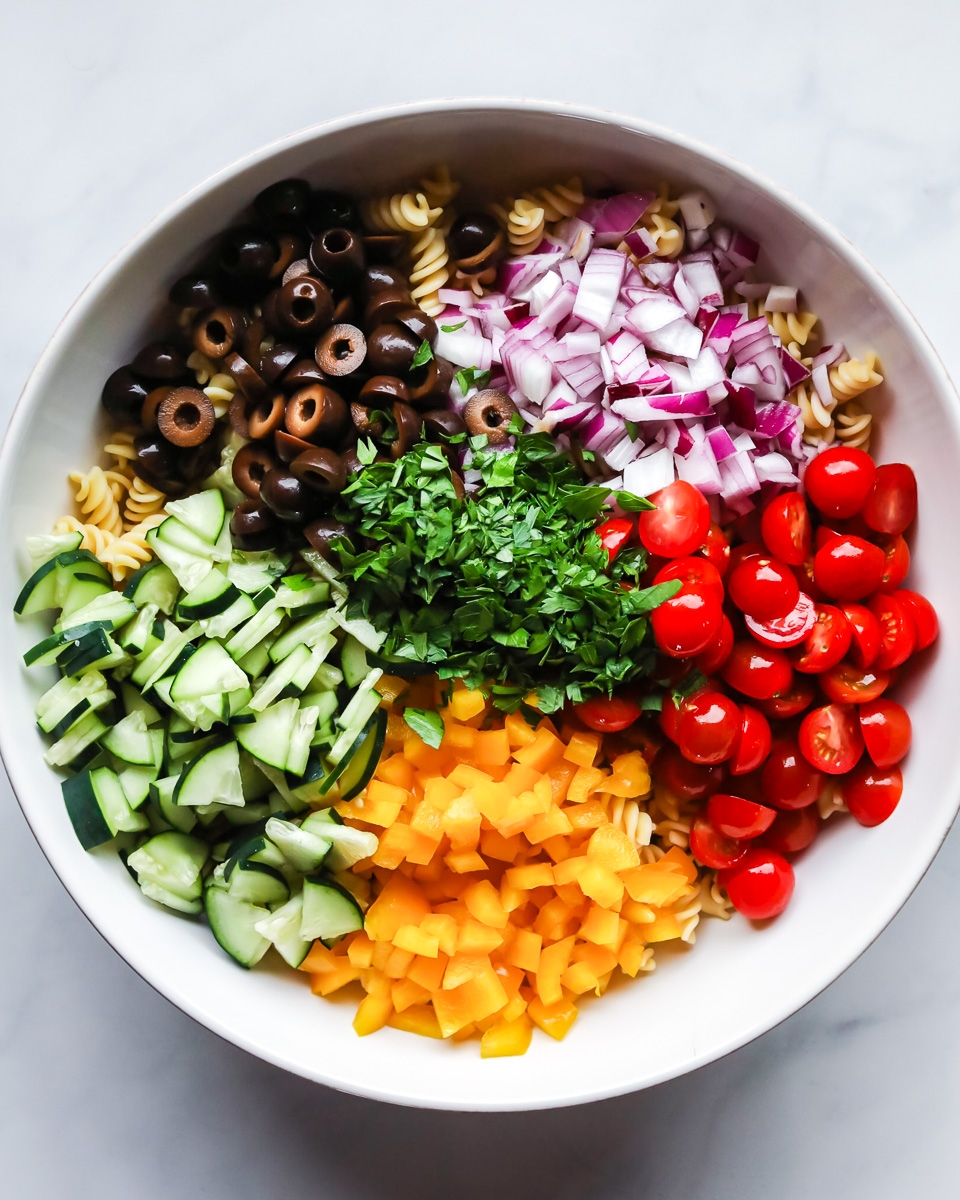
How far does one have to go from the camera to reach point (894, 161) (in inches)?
103

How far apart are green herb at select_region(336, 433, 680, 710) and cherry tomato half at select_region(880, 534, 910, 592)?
606 mm

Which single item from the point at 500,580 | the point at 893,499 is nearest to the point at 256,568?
the point at 500,580

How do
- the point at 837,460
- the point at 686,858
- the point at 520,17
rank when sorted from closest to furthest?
1. the point at 837,460
2. the point at 686,858
3. the point at 520,17

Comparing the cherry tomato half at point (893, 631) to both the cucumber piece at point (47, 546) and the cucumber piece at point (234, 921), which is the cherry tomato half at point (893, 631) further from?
the cucumber piece at point (47, 546)

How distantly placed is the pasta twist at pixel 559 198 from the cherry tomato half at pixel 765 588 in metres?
1.07

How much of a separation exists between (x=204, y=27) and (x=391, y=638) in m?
1.95

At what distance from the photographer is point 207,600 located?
221 cm

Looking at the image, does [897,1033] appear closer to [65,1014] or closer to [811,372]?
[811,372]

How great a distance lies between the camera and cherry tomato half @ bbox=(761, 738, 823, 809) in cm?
228

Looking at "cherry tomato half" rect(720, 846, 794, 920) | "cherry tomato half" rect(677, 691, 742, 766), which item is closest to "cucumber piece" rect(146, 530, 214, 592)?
"cherry tomato half" rect(677, 691, 742, 766)

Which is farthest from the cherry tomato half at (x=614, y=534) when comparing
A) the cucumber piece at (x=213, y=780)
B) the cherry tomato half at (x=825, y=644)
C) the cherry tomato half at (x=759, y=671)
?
the cucumber piece at (x=213, y=780)

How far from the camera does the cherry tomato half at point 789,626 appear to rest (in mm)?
2201

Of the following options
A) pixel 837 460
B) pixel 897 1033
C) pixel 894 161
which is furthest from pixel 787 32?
pixel 897 1033

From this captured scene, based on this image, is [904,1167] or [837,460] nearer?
[837,460]
